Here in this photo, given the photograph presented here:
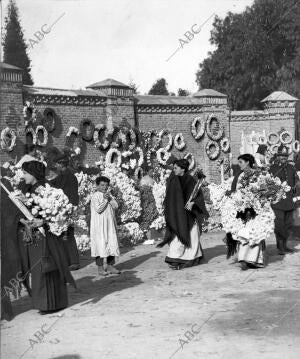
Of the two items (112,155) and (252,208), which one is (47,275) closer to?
(252,208)

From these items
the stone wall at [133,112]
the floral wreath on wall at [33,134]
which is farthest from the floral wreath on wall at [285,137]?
the floral wreath on wall at [33,134]

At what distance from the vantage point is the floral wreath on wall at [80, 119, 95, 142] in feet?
57.0

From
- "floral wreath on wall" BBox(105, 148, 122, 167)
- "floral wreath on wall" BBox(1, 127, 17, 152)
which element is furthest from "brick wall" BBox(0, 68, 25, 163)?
"floral wreath on wall" BBox(105, 148, 122, 167)

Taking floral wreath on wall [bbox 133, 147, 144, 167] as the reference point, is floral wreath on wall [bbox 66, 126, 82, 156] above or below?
A: above

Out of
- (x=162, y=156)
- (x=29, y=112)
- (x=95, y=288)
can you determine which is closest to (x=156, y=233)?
(x=29, y=112)

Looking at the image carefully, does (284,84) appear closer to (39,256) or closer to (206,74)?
(206,74)

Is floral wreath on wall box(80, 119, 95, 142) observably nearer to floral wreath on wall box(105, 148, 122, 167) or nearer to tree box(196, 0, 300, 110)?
floral wreath on wall box(105, 148, 122, 167)

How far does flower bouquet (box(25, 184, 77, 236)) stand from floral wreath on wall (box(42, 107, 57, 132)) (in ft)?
29.0

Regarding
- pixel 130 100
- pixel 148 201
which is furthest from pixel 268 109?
pixel 148 201

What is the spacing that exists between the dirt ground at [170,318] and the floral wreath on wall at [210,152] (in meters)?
10.6

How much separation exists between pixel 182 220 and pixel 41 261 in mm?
3526

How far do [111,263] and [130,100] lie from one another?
8883mm

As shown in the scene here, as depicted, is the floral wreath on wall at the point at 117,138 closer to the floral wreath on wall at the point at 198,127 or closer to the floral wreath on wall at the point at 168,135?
the floral wreath on wall at the point at 168,135

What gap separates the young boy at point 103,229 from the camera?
10.2m
